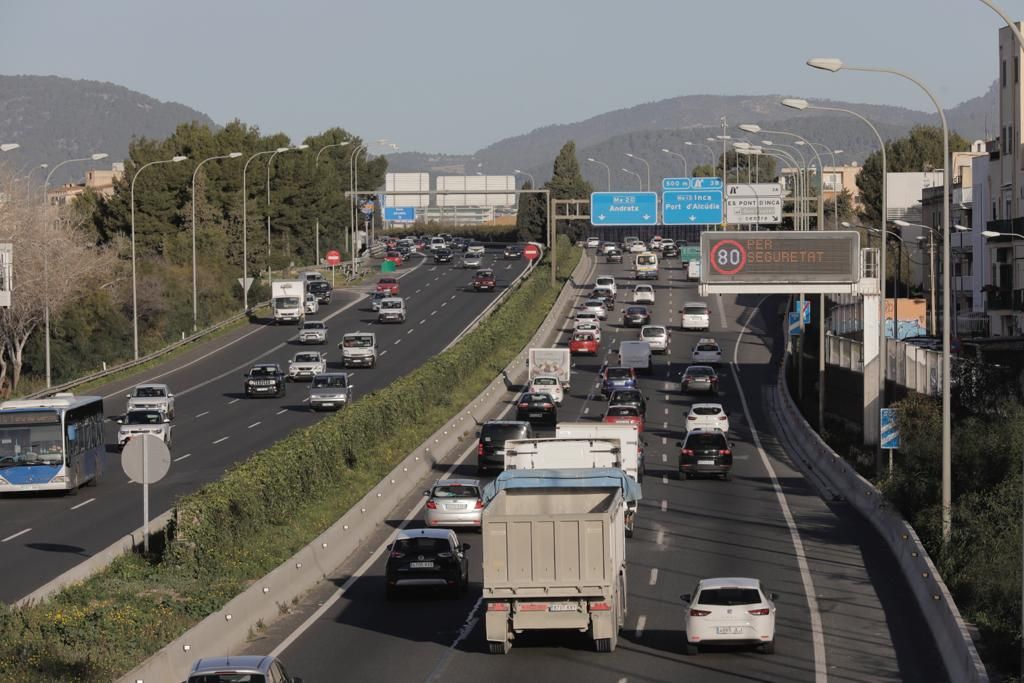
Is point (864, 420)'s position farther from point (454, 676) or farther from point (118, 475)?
point (454, 676)

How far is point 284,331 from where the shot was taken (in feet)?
Result: 294

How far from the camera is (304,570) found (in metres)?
28.6

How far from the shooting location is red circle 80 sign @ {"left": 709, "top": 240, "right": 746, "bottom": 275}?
52.3m

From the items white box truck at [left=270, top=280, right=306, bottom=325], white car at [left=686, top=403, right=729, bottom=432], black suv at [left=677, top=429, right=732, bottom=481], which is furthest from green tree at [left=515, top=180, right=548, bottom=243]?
black suv at [left=677, top=429, right=732, bottom=481]

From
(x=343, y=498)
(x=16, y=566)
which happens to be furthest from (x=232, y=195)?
(x=16, y=566)

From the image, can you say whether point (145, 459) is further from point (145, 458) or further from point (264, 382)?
point (264, 382)

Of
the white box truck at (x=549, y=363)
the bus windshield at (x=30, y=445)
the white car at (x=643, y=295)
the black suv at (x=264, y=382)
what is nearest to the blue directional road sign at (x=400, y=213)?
the white car at (x=643, y=295)

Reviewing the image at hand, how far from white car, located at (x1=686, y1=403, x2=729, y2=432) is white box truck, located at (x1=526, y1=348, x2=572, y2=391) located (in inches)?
486

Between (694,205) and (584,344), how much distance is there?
9.55m

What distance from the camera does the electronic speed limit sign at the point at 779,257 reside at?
5206cm

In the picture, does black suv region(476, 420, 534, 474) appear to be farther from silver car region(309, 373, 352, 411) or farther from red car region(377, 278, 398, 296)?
red car region(377, 278, 398, 296)

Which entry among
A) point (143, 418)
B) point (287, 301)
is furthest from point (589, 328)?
point (143, 418)

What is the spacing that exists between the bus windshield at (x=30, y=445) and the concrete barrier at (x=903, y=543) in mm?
20370

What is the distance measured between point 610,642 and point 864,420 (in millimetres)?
32837
